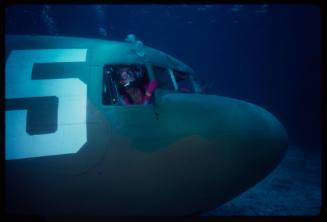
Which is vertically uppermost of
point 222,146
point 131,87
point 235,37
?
point 131,87

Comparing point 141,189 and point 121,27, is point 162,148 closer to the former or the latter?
point 141,189

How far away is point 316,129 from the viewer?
28.4 meters

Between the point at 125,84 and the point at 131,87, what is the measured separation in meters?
0.10

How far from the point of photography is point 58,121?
135 inches

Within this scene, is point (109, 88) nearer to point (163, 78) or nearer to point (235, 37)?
point (163, 78)

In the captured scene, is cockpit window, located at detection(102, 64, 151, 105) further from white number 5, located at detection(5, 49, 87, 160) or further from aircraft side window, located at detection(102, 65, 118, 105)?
white number 5, located at detection(5, 49, 87, 160)

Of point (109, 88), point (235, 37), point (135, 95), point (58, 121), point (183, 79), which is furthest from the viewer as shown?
point (235, 37)

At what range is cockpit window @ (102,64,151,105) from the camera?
151 inches

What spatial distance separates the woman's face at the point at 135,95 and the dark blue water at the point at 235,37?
1846 cm

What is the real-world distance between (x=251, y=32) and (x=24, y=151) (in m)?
48.3

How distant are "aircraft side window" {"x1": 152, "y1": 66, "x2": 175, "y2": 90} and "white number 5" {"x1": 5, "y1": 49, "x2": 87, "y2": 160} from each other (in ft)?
3.63

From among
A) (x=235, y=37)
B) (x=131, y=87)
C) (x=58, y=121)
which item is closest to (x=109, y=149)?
(x=58, y=121)

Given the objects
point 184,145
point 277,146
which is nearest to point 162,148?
point 184,145

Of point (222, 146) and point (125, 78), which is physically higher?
point (125, 78)
